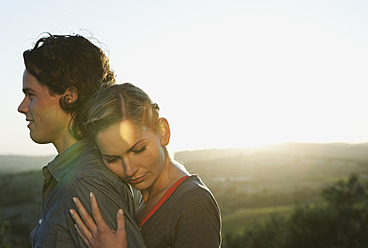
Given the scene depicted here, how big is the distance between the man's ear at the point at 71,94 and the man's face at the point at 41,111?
6 centimetres

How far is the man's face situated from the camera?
117 inches

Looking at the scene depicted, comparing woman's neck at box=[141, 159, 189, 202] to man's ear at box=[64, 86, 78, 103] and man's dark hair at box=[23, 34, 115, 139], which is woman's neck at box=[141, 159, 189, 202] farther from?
man's ear at box=[64, 86, 78, 103]

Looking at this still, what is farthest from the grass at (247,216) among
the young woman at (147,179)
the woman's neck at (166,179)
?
the young woman at (147,179)

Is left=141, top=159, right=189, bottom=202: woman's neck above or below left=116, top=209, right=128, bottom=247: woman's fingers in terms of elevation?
above

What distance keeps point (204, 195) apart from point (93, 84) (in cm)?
126

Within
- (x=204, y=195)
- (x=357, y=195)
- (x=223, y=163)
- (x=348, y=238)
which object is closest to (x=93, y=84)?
(x=204, y=195)

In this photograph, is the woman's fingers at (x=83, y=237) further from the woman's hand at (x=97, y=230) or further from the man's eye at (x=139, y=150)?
the man's eye at (x=139, y=150)

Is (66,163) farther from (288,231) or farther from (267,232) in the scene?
(267,232)

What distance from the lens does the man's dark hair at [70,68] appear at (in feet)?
9.80

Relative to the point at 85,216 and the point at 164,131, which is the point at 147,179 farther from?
the point at 85,216

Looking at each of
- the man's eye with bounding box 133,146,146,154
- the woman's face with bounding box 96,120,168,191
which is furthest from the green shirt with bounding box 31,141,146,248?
the man's eye with bounding box 133,146,146,154

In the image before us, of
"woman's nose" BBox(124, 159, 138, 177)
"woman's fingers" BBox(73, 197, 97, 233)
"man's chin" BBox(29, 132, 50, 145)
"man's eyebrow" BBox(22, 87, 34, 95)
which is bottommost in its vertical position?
"woman's fingers" BBox(73, 197, 97, 233)

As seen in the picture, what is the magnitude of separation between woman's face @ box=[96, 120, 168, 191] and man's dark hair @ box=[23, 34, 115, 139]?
0.33 meters

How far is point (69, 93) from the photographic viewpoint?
3.06 m
